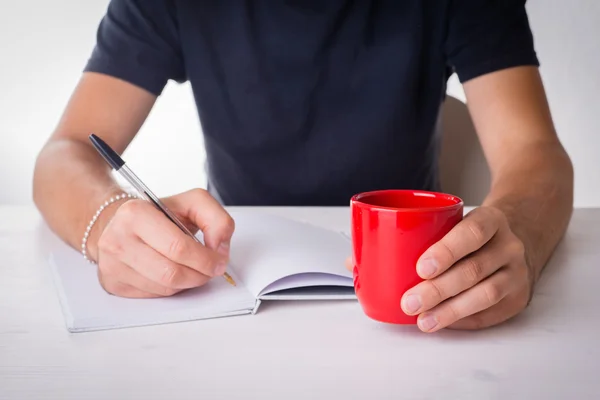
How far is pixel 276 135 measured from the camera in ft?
4.45

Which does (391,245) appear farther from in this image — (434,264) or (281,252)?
(281,252)

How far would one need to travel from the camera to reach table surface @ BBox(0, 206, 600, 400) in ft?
1.61

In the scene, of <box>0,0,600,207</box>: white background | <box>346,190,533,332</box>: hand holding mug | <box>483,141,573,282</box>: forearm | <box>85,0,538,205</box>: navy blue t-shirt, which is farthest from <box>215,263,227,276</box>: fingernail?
<box>0,0,600,207</box>: white background

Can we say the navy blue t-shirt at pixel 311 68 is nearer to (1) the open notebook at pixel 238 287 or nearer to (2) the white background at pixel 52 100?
(1) the open notebook at pixel 238 287

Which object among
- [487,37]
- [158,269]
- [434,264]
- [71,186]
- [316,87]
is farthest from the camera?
[316,87]

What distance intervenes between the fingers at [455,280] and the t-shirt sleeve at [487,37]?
70 centimetres

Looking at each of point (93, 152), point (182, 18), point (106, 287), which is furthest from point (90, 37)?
point (106, 287)

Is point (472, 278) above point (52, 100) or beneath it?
Result: above

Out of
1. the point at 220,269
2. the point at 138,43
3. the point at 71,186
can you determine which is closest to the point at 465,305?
the point at 220,269

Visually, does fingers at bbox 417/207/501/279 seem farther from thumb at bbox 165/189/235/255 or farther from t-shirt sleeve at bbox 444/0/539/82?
t-shirt sleeve at bbox 444/0/539/82

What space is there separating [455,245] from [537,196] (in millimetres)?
→ 374

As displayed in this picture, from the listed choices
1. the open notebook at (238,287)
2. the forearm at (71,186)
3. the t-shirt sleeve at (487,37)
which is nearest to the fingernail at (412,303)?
the open notebook at (238,287)

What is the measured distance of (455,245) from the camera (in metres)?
0.56

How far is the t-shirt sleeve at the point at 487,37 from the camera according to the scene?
1202 millimetres
